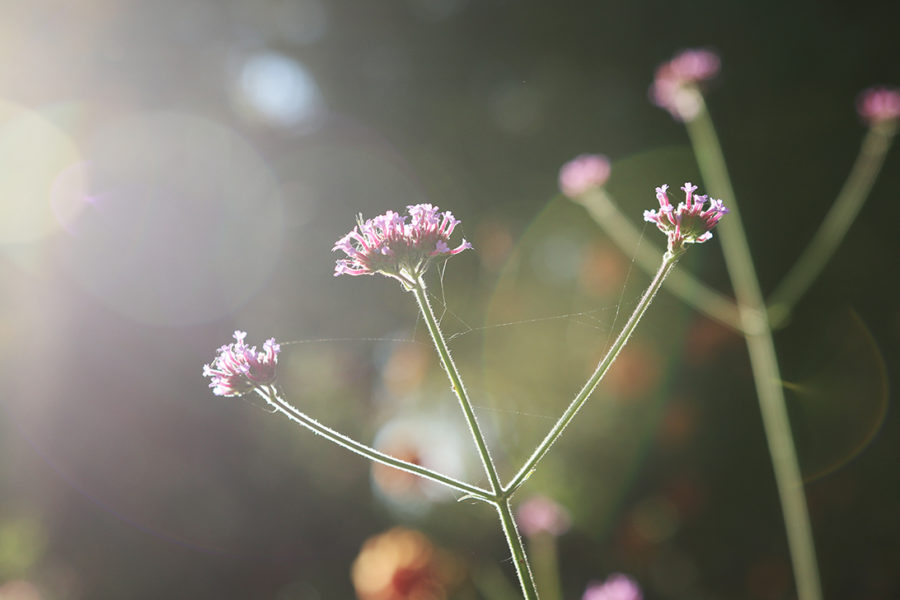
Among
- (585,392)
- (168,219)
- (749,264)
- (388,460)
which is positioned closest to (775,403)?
(749,264)

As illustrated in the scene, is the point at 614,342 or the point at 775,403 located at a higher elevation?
the point at 775,403

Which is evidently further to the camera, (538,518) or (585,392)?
(538,518)

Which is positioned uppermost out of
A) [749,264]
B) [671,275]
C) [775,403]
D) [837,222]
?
[837,222]

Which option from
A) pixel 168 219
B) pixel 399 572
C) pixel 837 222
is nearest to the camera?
pixel 399 572

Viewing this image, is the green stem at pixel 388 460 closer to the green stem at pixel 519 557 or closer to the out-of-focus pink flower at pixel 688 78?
the green stem at pixel 519 557

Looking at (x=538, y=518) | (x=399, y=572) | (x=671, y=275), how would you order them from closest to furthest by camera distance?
(x=538, y=518) < (x=399, y=572) < (x=671, y=275)

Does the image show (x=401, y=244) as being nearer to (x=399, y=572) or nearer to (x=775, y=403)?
(x=775, y=403)

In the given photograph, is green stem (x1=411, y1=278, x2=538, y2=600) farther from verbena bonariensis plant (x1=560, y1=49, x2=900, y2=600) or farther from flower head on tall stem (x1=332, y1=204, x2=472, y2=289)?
verbena bonariensis plant (x1=560, y1=49, x2=900, y2=600)

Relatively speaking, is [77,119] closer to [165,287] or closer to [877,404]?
[165,287]
